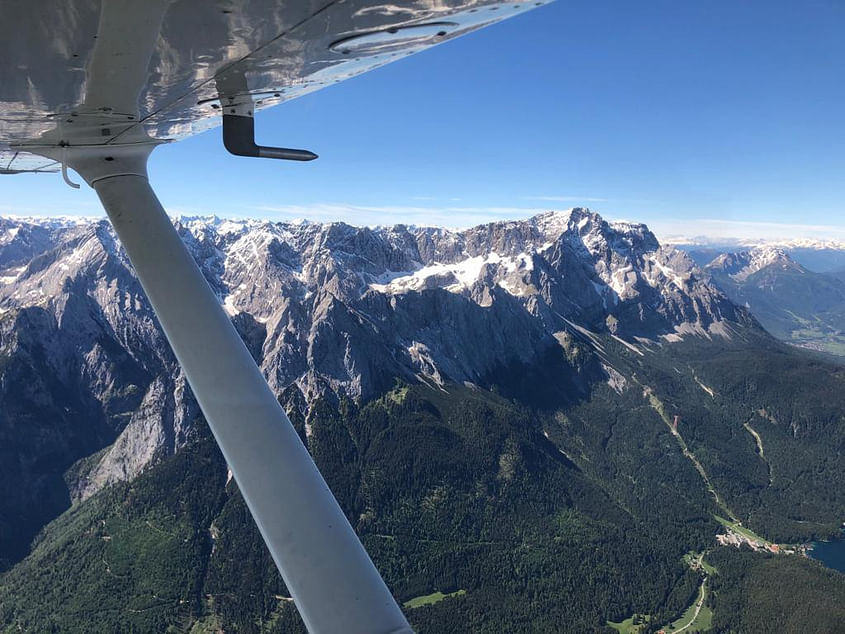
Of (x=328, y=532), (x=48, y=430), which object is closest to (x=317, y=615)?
(x=328, y=532)

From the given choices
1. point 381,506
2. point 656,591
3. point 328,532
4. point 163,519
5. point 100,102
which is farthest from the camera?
point 381,506

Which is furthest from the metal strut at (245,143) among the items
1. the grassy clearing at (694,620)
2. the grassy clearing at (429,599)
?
the grassy clearing at (694,620)

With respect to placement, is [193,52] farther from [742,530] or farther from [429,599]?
[742,530]

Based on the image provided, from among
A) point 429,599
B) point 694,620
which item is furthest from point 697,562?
point 429,599

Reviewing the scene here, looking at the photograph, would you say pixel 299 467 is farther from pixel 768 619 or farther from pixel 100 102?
pixel 768 619

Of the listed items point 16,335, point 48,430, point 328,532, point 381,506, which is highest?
point 328,532

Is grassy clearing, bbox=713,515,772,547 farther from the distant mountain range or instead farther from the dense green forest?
the dense green forest
